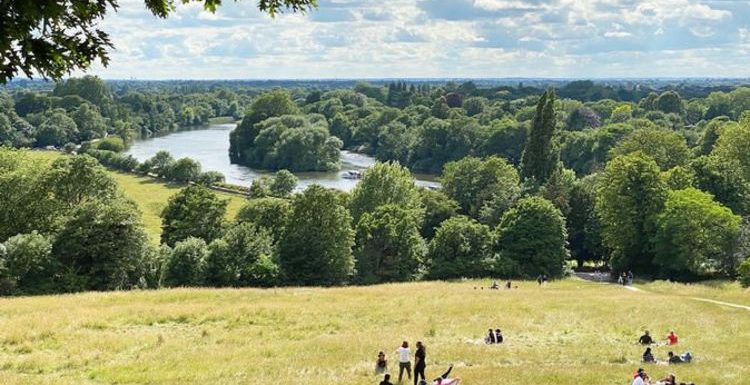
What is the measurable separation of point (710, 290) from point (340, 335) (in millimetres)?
32336

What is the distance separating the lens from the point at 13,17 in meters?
8.70

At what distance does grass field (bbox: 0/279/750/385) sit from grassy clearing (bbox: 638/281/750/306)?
341cm

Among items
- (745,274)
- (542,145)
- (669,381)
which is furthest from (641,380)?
(542,145)

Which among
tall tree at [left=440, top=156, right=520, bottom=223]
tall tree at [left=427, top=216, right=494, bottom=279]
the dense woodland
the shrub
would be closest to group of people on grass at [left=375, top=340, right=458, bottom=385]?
the dense woodland

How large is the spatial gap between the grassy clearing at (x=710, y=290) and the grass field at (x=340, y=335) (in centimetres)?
341

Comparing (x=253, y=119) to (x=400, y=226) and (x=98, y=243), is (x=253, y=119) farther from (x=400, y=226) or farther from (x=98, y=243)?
(x=98, y=243)

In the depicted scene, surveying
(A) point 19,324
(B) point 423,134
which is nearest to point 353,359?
(A) point 19,324

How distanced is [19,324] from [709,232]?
54.4 metres

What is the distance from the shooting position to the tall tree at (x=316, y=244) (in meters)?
→ 58.6

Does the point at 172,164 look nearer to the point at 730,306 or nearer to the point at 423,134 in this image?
the point at 423,134

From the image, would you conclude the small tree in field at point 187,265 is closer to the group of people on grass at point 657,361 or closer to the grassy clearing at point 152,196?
the grassy clearing at point 152,196

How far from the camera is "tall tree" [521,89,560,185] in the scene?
90188 mm

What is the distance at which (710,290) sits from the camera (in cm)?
5047

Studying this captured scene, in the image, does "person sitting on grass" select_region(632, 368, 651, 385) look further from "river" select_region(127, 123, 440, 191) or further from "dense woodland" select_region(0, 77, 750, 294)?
"river" select_region(127, 123, 440, 191)
